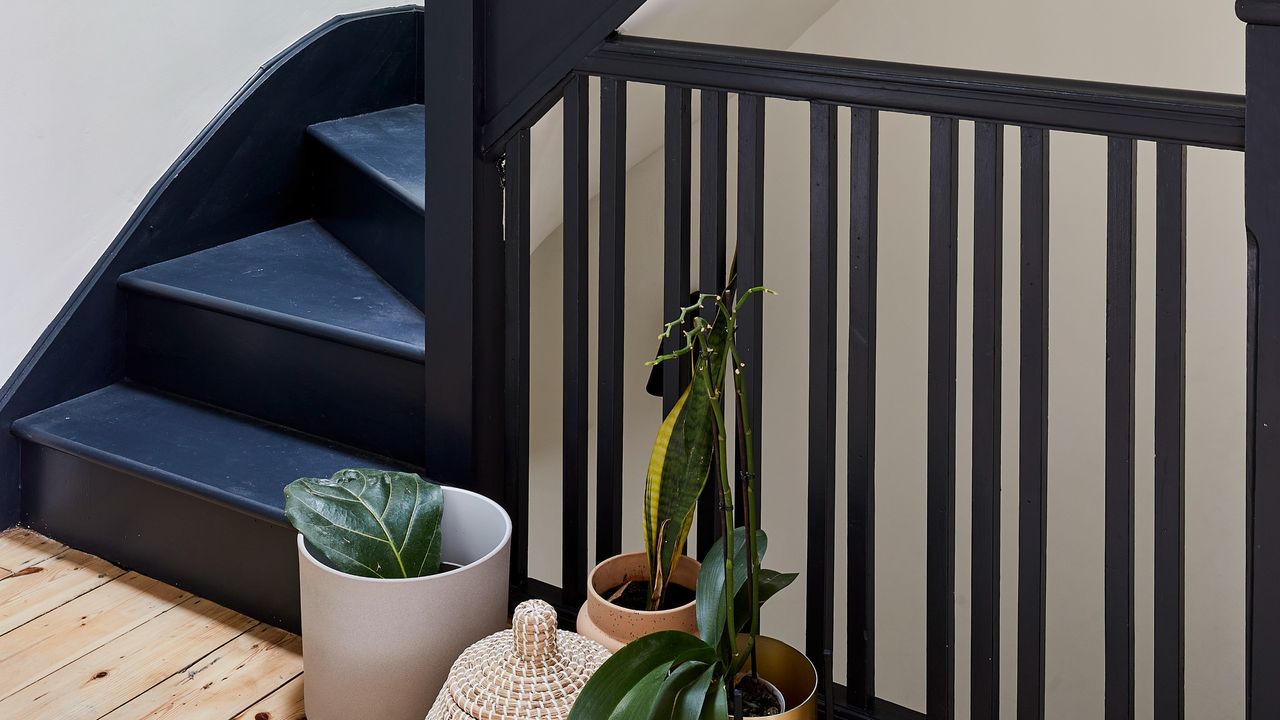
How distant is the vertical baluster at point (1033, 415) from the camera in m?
1.18

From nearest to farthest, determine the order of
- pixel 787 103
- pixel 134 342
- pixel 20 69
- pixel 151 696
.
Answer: pixel 151 696 → pixel 20 69 → pixel 134 342 → pixel 787 103

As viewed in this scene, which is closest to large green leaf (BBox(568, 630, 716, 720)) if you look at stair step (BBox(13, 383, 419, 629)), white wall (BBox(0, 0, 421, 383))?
stair step (BBox(13, 383, 419, 629))

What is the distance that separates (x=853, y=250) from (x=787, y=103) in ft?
4.24

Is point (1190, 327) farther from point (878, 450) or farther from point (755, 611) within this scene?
point (755, 611)

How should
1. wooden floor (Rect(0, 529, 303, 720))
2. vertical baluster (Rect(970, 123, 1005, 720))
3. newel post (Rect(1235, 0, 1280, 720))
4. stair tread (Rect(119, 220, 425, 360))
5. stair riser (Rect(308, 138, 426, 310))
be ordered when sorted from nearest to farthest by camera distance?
newel post (Rect(1235, 0, 1280, 720))
vertical baluster (Rect(970, 123, 1005, 720))
wooden floor (Rect(0, 529, 303, 720))
stair tread (Rect(119, 220, 425, 360))
stair riser (Rect(308, 138, 426, 310))

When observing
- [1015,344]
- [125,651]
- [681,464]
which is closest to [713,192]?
[681,464]

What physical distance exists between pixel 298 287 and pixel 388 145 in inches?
14.7

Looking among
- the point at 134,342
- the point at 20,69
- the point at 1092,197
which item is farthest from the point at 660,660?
the point at 1092,197

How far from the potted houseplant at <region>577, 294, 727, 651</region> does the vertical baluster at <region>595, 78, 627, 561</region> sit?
0.13 m

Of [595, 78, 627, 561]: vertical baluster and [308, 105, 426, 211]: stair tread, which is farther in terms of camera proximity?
[308, 105, 426, 211]: stair tread

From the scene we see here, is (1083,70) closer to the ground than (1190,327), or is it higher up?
higher up

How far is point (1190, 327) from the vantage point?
2287mm

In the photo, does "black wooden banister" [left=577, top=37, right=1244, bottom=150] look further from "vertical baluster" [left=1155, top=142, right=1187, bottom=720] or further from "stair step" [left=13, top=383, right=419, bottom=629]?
"stair step" [left=13, top=383, right=419, bottom=629]

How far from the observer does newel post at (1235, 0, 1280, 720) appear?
3.27 ft
